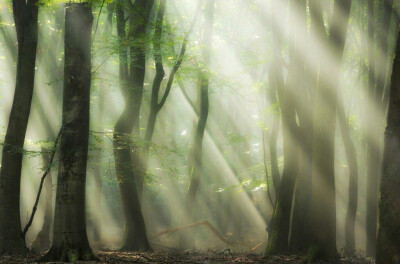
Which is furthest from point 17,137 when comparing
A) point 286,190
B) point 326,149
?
point 326,149

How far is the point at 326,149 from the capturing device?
10039mm

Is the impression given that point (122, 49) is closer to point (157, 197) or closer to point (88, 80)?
point (88, 80)

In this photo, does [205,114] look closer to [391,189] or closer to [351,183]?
[351,183]

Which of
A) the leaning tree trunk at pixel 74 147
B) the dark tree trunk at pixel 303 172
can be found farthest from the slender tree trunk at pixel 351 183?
the leaning tree trunk at pixel 74 147

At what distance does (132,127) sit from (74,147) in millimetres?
6315

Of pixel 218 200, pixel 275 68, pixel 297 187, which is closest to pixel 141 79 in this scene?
pixel 275 68

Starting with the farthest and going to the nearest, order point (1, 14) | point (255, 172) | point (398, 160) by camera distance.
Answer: point (255, 172) < point (1, 14) < point (398, 160)

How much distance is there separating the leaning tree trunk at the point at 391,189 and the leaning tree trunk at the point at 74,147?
16.9 ft

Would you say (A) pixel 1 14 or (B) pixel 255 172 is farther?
(B) pixel 255 172

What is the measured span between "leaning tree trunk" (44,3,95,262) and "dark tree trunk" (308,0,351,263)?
16.2 feet

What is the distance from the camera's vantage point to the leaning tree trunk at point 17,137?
10.8 meters

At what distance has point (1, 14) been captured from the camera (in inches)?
727

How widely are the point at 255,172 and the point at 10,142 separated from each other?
11.8 m

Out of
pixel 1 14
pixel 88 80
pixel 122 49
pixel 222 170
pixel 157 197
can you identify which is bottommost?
pixel 157 197
